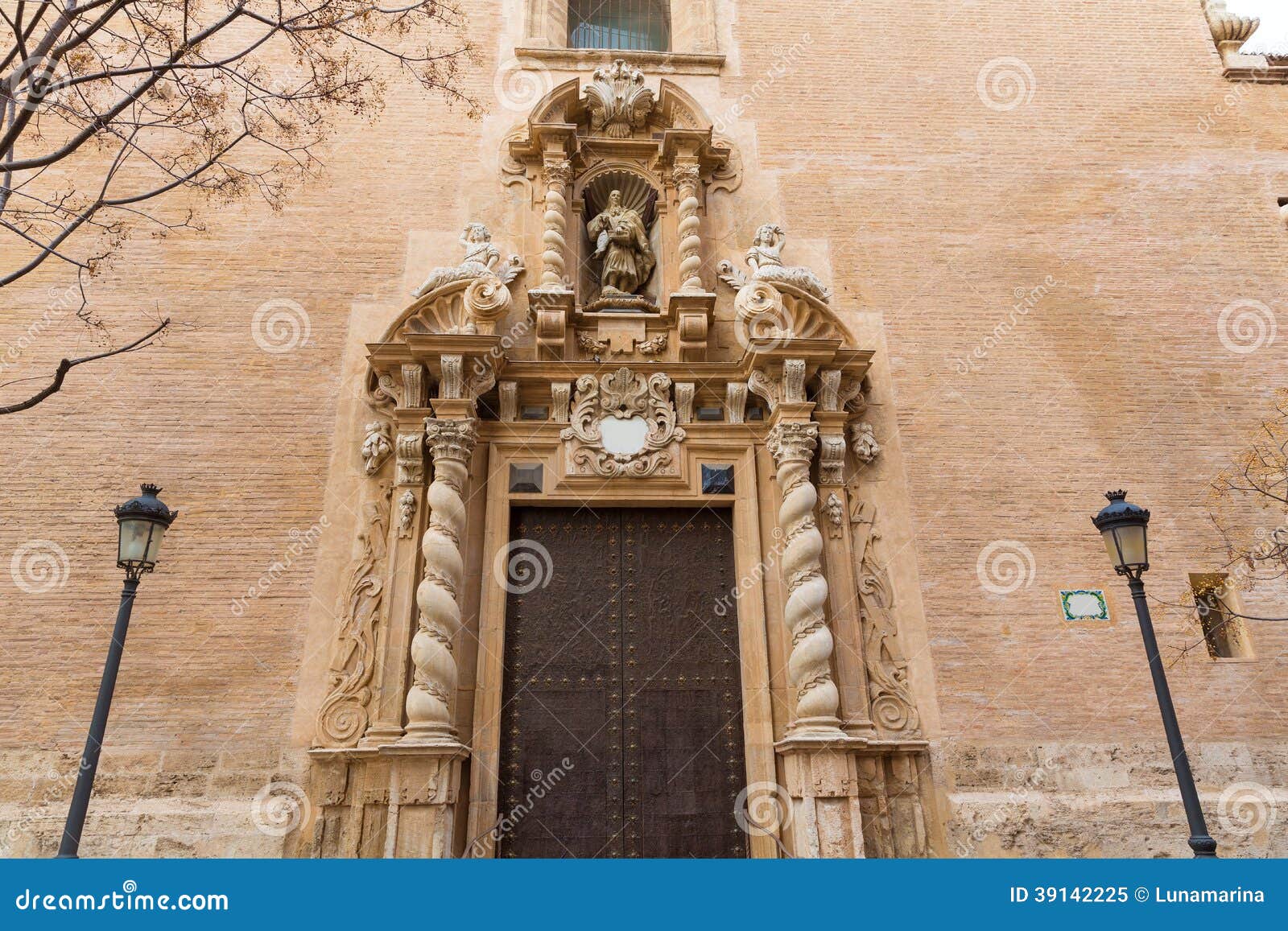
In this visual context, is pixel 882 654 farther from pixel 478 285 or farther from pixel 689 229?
pixel 478 285

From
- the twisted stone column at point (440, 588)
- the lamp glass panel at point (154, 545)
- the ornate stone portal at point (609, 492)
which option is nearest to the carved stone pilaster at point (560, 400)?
the ornate stone portal at point (609, 492)

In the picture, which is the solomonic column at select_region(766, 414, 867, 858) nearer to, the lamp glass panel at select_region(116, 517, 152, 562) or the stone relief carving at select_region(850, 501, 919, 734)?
the stone relief carving at select_region(850, 501, 919, 734)

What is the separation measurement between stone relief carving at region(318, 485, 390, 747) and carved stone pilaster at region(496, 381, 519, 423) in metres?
1.31

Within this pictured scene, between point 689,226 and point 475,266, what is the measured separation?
2269mm

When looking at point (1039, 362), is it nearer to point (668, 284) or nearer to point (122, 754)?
point (668, 284)

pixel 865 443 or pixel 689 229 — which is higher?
pixel 689 229

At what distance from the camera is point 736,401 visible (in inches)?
334

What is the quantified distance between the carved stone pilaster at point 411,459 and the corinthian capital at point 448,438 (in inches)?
7.1

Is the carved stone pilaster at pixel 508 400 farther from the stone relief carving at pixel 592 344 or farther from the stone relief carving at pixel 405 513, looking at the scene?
the stone relief carving at pixel 405 513

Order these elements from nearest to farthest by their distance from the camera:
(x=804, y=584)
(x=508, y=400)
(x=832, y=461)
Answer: (x=804, y=584) < (x=832, y=461) < (x=508, y=400)

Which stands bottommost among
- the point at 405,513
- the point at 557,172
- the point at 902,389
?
the point at 405,513

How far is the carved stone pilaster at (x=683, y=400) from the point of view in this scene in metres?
8.46

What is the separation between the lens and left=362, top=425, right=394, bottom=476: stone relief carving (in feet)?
26.7

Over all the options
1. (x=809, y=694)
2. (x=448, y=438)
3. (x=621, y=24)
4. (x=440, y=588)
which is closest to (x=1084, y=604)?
(x=809, y=694)
